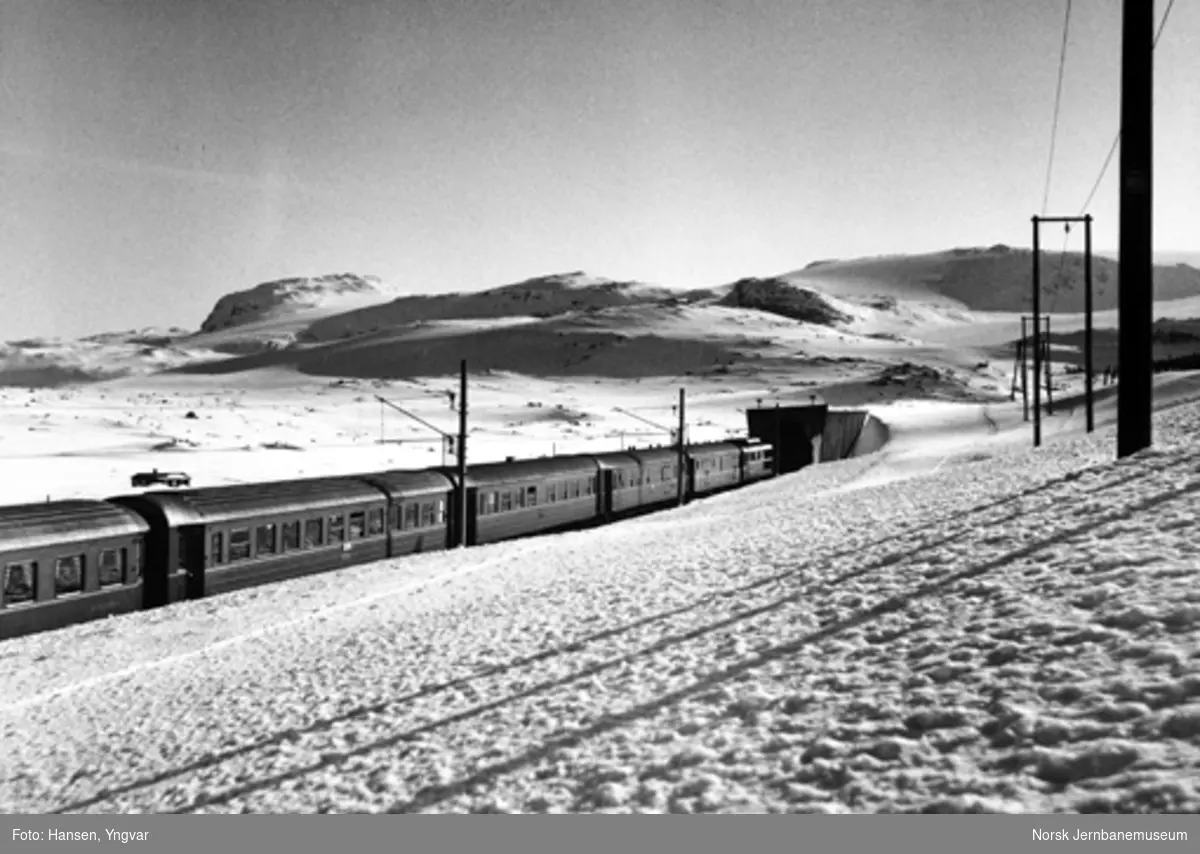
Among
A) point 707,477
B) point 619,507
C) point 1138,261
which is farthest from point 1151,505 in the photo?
point 707,477

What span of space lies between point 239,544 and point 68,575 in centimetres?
430

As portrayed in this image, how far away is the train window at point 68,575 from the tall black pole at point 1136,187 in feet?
65.6

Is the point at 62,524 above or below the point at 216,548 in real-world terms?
above

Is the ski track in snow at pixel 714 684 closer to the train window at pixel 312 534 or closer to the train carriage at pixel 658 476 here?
the train window at pixel 312 534

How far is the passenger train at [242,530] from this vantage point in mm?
18609

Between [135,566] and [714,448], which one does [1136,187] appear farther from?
[714,448]

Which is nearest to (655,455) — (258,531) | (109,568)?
(258,531)

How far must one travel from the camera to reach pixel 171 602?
69.4 feet

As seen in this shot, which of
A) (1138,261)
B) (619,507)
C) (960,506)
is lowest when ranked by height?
(619,507)

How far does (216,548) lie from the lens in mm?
22203

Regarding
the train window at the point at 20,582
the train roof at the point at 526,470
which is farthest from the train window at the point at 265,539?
the train roof at the point at 526,470

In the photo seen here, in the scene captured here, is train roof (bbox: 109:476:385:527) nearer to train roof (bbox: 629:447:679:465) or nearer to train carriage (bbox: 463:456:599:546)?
train carriage (bbox: 463:456:599:546)

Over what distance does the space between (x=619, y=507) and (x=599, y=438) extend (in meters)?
54.3

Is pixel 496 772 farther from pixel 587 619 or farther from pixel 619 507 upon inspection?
pixel 619 507
